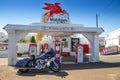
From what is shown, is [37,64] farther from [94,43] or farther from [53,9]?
[94,43]

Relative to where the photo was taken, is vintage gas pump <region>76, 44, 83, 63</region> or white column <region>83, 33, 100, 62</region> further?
white column <region>83, 33, 100, 62</region>

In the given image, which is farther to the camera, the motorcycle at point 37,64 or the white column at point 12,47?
the white column at point 12,47

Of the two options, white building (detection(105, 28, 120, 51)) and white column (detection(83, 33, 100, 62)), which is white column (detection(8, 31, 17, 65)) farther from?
white building (detection(105, 28, 120, 51))

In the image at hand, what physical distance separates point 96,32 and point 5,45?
17749 mm

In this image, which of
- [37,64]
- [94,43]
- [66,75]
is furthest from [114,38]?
[66,75]

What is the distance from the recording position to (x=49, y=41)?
29.3 m

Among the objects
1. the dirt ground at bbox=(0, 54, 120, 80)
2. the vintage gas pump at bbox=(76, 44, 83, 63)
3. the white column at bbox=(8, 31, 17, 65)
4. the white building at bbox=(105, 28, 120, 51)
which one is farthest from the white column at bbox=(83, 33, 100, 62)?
the white building at bbox=(105, 28, 120, 51)

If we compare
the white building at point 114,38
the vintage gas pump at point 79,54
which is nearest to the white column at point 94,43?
the vintage gas pump at point 79,54

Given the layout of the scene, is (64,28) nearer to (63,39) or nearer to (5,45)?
(63,39)

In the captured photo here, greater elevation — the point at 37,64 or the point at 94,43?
the point at 94,43

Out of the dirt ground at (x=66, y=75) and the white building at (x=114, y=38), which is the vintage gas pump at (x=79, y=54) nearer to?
the dirt ground at (x=66, y=75)

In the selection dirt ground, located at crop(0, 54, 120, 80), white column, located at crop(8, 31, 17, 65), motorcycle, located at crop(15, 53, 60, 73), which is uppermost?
white column, located at crop(8, 31, 17, 65)

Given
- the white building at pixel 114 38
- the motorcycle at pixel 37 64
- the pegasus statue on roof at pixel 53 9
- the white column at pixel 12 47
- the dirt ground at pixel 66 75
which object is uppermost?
the pegasus statue on roof at pixel 53 9

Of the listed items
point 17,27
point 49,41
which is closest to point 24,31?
point 17,27
